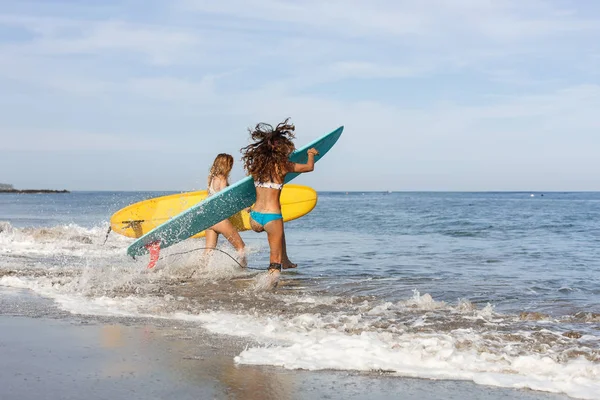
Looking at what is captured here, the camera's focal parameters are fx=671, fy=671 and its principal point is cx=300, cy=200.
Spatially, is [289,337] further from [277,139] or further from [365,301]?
[277,139]

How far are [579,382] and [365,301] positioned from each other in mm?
3521

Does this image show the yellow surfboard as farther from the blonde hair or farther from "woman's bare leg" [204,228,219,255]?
the blonde hair

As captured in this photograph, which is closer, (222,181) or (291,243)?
(222,181)

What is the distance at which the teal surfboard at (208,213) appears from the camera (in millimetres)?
8758

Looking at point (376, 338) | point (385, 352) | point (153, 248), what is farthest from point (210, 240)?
point (385, 352)

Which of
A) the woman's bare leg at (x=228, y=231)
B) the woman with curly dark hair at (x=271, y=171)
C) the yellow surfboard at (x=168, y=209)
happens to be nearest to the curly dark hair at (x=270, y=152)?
the woman with curly dark hair at (x=271, y=171)

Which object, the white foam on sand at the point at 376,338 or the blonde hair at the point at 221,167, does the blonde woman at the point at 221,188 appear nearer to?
the blonde hair at the point at 221,167

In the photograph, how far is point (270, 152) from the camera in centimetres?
783

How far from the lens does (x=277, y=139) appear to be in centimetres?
784

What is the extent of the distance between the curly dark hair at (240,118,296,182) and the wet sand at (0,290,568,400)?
9.78 feet

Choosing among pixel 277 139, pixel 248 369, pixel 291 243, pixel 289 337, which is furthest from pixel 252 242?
pixel 248 369

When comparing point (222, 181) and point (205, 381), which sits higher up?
point (222, 181)

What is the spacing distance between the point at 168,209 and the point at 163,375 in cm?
859

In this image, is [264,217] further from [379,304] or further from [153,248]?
[153,248]
